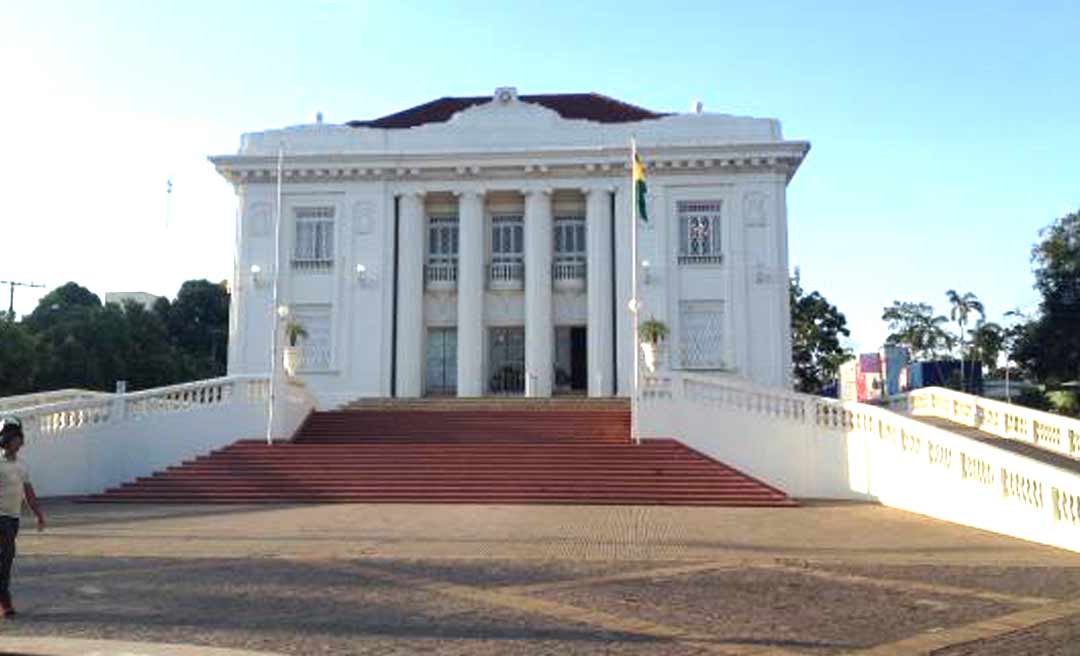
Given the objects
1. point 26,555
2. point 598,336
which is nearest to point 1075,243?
point 598,336

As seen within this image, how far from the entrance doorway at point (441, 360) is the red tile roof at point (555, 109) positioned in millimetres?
7151

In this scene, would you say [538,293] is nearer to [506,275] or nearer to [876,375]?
[506,275]

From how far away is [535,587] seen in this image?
377 inches

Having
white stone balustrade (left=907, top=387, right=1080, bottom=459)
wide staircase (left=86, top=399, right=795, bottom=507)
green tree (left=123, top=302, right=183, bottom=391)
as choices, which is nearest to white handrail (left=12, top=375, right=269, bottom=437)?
wide staircase (left=86, top=399, right=795, bottom=507)

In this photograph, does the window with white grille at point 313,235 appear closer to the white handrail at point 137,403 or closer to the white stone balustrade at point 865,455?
the white handrail at point 137,403

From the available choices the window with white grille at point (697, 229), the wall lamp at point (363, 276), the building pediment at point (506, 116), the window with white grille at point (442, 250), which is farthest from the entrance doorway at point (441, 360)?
the window with white grille at point (697, 229)

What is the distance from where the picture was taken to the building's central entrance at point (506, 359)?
31.7 meters

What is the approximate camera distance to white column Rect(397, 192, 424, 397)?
A: 3119cm

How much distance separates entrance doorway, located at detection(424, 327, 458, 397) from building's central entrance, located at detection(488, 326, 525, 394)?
1.13m

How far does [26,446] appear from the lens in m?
18.5

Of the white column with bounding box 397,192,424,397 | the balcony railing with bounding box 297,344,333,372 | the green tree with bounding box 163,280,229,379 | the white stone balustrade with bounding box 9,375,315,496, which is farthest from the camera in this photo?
the green tree with bounding box 163,280,229,379

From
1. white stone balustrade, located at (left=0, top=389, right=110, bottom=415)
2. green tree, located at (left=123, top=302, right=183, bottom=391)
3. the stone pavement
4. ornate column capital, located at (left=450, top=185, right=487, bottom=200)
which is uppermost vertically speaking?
ornate column capital, located at (left=450, top=185, right=487, bottom=200)

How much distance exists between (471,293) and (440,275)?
140 centimetres

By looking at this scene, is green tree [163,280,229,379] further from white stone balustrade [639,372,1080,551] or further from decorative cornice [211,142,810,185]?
white stone balustrade [639,372,1080,551]
